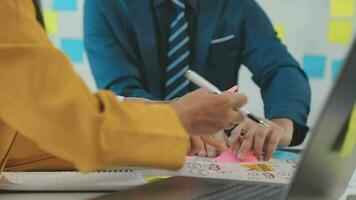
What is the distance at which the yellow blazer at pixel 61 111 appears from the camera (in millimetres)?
737

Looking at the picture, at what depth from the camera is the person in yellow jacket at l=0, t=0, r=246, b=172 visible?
0.74 metres

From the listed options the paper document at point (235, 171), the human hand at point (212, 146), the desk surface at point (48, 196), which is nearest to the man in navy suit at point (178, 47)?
the human hand at point (212, 146)

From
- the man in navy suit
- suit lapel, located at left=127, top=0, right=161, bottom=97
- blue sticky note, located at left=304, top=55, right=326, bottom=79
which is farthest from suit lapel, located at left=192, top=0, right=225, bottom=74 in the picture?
blue sticky note, located at left=304, top=55, right=326, bottom=79

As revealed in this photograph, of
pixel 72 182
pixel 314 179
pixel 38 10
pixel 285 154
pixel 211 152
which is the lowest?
pixel 285 154

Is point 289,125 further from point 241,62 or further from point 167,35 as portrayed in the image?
point 167,35

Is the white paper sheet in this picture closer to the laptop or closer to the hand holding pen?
the laptop

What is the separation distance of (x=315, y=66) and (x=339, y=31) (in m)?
0.13

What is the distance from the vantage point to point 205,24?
1.74 m

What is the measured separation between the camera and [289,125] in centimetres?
177

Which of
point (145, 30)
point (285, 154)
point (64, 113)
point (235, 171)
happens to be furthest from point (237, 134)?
point (64, 113)

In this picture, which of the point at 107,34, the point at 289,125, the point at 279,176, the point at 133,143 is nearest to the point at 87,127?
the point at 133,143

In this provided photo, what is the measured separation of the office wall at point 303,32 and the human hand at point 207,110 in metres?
0.90

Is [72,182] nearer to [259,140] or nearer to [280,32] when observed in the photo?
[259,140]

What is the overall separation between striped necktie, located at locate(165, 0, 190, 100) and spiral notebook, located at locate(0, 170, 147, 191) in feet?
2.41
